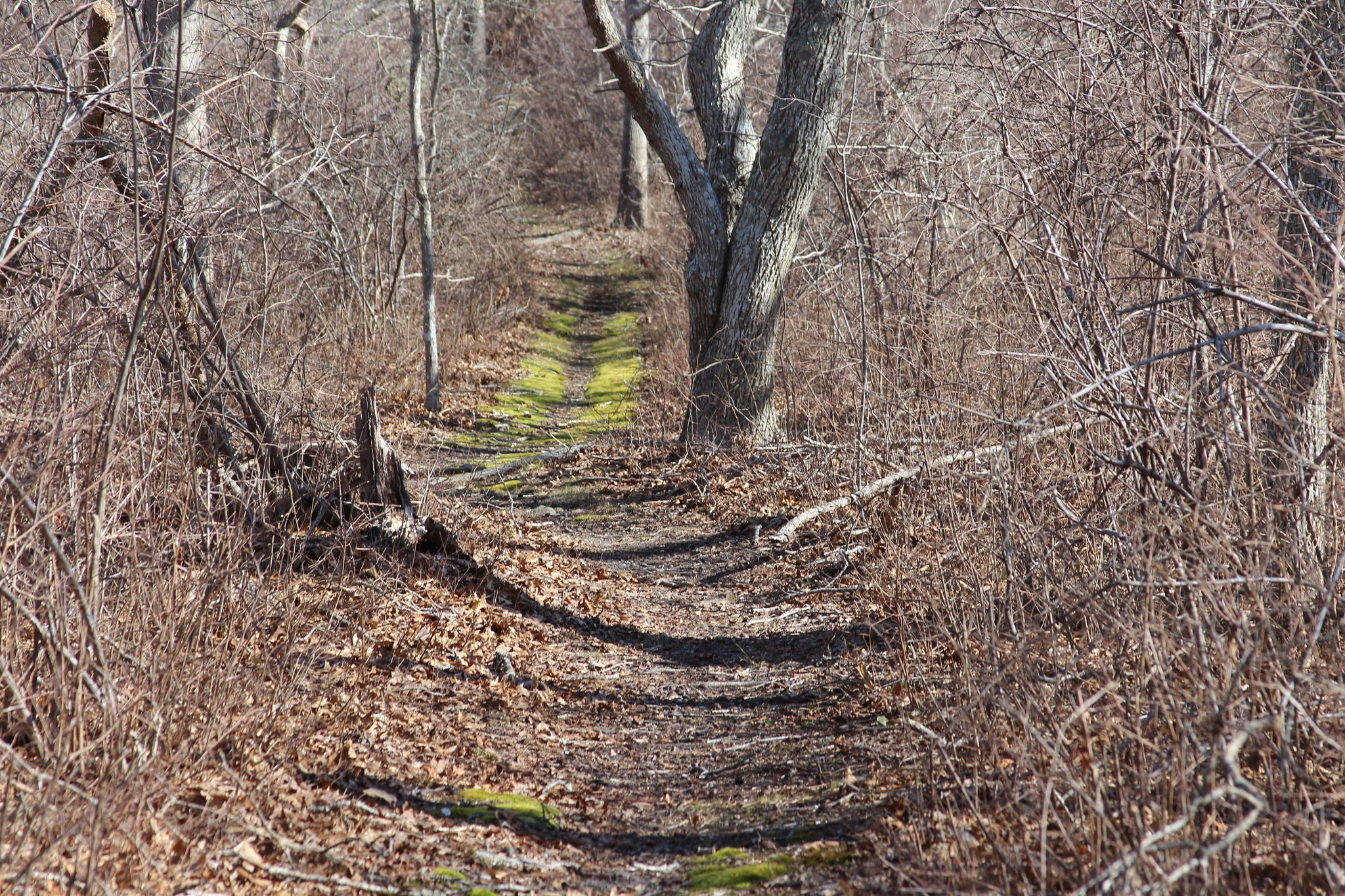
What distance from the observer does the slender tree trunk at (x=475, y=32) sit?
24.1m

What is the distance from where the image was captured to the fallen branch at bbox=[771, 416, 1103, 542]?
450 centimetres

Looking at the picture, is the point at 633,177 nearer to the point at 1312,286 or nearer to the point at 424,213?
the point at 424,213

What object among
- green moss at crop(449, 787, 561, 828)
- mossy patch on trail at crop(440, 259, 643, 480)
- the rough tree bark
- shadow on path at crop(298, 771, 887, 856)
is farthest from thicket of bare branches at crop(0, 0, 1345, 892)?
mossy patch on trail at crop(440, 259, 643, 480)

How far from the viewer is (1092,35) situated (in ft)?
18.4

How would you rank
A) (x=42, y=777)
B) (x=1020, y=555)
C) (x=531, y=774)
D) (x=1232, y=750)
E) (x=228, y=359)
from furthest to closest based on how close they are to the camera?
(x=228, y=359) < (x=531, y=774) < (x=1020, y=555) < (x=42, y=777) < (x=1232, y=750)

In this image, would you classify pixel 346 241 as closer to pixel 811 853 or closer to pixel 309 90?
pixel 309 90

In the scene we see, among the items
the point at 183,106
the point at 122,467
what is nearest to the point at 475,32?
the point at 183,106

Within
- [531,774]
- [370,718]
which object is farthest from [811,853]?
[370,718]

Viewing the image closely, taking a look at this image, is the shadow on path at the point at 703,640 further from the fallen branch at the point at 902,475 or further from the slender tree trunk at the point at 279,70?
the slender tree trunk at the point at 279,70

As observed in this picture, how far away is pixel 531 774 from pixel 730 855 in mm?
1111

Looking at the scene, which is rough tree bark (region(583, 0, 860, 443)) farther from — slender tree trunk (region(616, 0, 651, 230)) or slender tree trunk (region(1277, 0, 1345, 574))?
slender tree trunk (region(616, 0, 651, 230))

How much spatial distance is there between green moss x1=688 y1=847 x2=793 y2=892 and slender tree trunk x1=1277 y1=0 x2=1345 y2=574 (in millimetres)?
1953

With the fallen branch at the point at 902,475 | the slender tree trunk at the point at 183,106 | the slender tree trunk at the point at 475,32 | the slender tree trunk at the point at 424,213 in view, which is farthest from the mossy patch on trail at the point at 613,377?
the slender tree trunk at the point at 475,32

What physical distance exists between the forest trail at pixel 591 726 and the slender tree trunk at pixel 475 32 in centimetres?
1829
